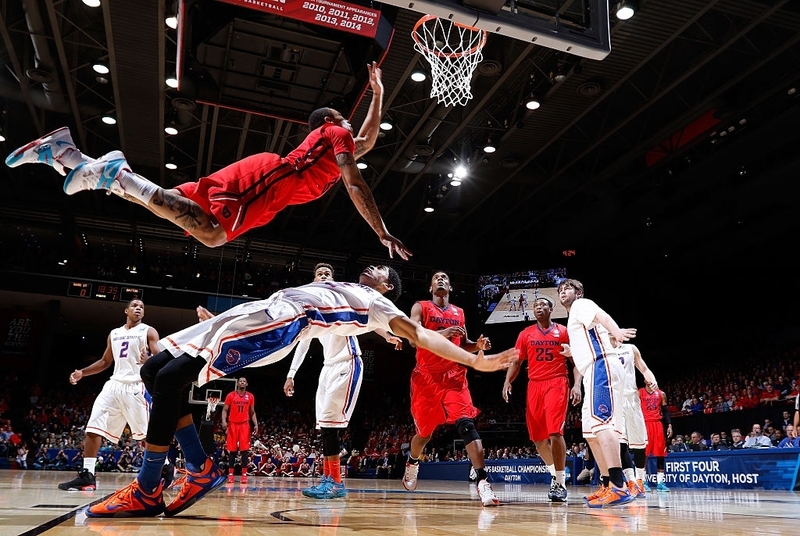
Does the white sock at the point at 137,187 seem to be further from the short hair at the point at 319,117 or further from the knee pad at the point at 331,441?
the knee pad at the point at 331,441

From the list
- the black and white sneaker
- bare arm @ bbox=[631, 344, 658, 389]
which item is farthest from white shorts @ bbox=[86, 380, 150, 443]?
bare arm @ bbox=[631, 344, 658, 389]

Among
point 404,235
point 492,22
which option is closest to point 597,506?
point 492,22

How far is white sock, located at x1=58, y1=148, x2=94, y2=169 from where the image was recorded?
3.45 m

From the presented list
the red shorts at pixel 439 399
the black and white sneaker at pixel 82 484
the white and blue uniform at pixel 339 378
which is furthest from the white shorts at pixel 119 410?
the red shorts at pixel 439 399

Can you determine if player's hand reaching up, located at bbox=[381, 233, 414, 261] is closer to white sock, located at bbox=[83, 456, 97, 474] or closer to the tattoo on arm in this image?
the tattoo on arm

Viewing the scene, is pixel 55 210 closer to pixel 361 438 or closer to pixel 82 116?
pixel 82 116

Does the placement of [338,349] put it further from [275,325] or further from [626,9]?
[626,9]

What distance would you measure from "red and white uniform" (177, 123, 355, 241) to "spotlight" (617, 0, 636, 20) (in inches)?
328

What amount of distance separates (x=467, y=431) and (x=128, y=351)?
136 inches

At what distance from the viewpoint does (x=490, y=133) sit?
617 inches

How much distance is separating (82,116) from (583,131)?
498 inches

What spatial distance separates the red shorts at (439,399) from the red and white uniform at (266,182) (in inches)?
104

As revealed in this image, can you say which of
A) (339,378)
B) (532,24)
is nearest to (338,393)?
(339,378)

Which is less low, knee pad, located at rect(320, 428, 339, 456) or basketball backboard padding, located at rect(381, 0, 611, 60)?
basketball backboard padding, located at rect(381, 0, 611, 60)
